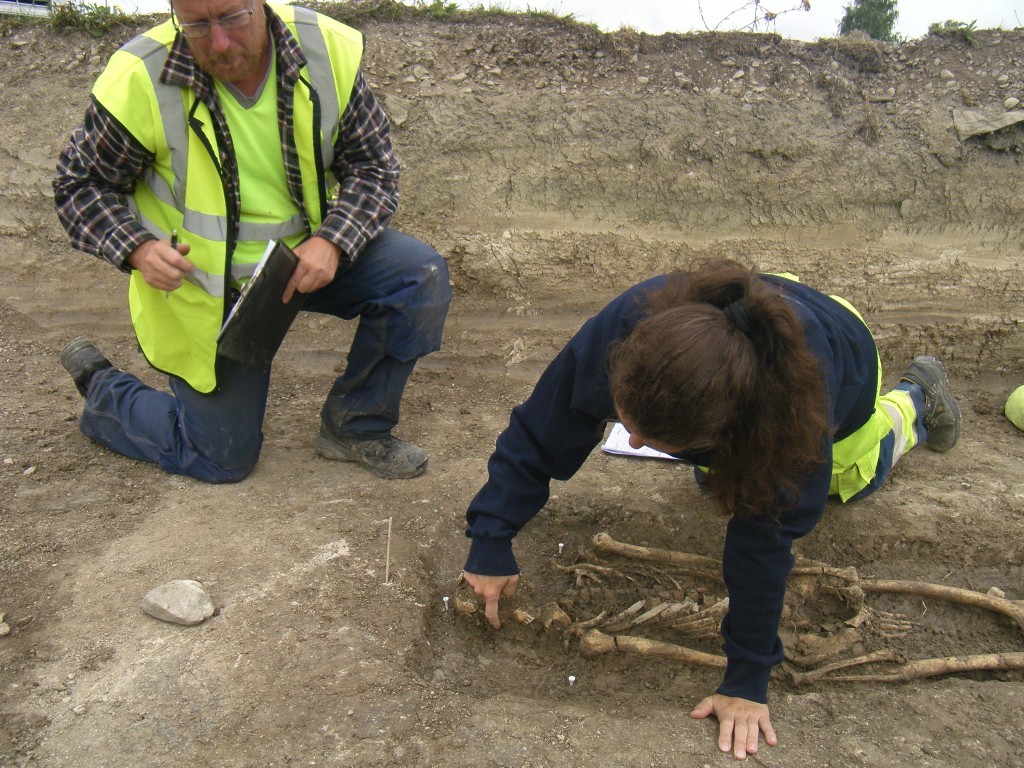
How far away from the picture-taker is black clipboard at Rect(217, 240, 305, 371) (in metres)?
2.87

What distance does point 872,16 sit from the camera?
11312 millimetres

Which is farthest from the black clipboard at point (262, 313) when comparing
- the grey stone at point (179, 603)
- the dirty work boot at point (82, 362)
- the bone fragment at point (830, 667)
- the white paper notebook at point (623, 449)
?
the bone fragment at point (830, 667)

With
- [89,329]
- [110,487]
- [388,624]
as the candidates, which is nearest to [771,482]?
[388,624]

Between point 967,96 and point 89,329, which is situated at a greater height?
point 967,96

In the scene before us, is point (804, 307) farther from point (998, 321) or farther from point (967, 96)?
point (967, 96)

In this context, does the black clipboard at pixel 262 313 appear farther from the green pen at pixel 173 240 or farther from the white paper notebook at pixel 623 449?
the white paper notebook at pixel 623 449

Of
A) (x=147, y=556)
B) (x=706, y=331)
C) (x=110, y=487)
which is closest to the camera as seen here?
(x=706, y=331)

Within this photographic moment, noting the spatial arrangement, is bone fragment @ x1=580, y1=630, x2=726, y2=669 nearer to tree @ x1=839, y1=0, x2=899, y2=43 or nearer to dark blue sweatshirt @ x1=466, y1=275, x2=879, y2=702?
dark blue sweatshirt @ x1=466, y1=275, x2=879, y2=702

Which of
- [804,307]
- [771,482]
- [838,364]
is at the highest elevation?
[804,307]

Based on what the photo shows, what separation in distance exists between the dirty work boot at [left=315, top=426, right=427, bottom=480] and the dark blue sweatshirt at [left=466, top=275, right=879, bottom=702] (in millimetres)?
1081

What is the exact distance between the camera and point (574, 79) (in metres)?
4.89

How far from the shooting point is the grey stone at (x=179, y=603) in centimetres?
258

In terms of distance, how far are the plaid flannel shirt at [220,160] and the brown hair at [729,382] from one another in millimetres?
1566

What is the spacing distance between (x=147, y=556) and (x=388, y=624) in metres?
0.90
